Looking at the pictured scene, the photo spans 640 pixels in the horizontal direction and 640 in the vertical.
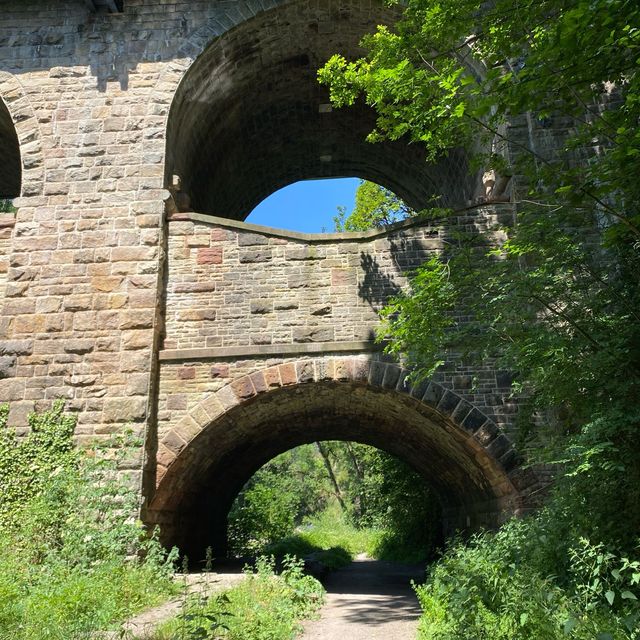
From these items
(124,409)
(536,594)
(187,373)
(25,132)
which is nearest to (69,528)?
(124,409)

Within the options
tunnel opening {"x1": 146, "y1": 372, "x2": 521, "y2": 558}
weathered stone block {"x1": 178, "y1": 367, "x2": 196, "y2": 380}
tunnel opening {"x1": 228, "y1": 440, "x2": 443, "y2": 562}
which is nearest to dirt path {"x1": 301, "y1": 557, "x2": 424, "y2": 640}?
tunnel opening {"x1": 146, "y1": 372, "x2": 521, "y2": 558}

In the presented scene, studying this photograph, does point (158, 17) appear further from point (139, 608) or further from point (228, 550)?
point (228, 550)

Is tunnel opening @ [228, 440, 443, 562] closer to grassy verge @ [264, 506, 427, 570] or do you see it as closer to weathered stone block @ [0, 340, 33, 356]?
grassy verge @ [264, 506, 427, 570]

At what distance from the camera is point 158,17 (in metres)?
10.2

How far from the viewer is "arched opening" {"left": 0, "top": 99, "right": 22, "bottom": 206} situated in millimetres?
11361

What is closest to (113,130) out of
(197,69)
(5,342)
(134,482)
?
(197,69)

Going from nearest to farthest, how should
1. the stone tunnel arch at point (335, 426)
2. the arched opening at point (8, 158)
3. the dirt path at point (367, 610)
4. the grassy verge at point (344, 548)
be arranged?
the dirt path at point (367, 610), the stone tunnel arch at point (335, 426), the arched opening at point (8, 158), the grassy verge at point (344, 548)

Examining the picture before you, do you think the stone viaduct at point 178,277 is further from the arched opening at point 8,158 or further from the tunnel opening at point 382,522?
the tunnel opening at point 382,522

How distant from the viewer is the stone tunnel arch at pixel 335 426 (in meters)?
8.54

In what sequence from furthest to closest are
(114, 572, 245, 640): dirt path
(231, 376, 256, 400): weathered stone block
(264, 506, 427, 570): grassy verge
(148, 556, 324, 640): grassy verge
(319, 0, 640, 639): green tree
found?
1. (264, 506, 427, 570): grassy verge
2. (231, 376, 256, 400): weathered stone block
3. (114, 572, 245, 640): dirt path
4. (148, 556, 324, 640): grassy verge
5. (319, 0, 640, 639): green tree

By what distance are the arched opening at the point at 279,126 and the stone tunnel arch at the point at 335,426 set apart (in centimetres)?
344

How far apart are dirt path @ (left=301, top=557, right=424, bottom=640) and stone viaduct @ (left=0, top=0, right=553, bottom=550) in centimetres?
195

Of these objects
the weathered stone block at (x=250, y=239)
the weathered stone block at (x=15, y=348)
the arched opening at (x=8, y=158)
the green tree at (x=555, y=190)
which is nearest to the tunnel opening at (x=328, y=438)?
the green tree at (x=555, y=190)

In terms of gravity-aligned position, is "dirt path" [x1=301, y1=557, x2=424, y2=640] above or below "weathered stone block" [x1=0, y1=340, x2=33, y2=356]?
below
